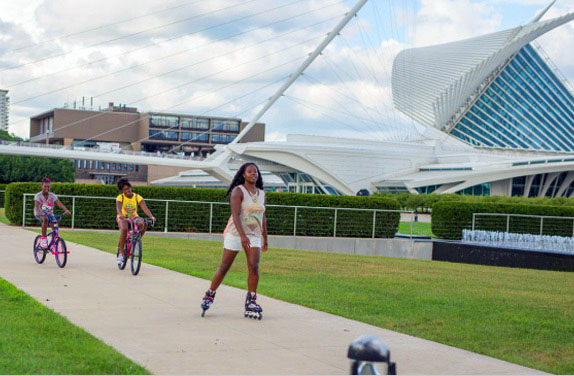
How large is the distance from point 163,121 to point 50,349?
129 meters

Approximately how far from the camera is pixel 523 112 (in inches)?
3802

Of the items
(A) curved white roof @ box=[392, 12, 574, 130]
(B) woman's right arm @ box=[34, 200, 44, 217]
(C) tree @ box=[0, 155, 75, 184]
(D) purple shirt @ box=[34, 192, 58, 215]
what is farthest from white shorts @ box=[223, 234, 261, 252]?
(A) curved white roof @ box=[392, 12, 574, 130]

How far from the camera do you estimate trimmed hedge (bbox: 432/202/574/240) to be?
2833cm

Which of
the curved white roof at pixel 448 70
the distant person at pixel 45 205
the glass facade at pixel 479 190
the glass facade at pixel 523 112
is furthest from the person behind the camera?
the glass facade at pixel 523 112

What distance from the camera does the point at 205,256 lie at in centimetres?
1608

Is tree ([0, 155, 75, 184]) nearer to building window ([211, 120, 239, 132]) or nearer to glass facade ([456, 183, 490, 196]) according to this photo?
glass facade ([456, 183, 490, 196])

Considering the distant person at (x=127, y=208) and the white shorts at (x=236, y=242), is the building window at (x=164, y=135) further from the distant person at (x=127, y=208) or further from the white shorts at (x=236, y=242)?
the white shorts at (x=236, y=242)

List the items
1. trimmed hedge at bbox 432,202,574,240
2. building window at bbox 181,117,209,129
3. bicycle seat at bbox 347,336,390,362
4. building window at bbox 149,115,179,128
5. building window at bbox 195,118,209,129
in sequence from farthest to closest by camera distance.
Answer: building window at bbox 195,118,209,129 < building window at bbox 181,117,209,129 < building window at bbox 149,115,179,128 < trimmed hedge at bbox 432,202,574,240 < bicycle seat at bbox 347,336,390,362

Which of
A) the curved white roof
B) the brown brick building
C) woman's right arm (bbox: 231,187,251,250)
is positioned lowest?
woman's right arm (bbox: 231,187,251,250)

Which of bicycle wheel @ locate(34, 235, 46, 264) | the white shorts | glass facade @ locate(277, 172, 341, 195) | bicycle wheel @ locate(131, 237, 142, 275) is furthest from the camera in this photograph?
glass facade @ locate(277, 172, 341, 195)

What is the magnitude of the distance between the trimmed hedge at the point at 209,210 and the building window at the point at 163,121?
348 feet

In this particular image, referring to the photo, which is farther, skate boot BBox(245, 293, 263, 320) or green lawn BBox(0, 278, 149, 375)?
skate boot BBox(245, 293, 263, 320)

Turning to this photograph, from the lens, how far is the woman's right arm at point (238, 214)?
302 inches

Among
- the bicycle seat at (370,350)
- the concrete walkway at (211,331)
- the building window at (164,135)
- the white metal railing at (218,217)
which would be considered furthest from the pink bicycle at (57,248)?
the building window at (164,135)
